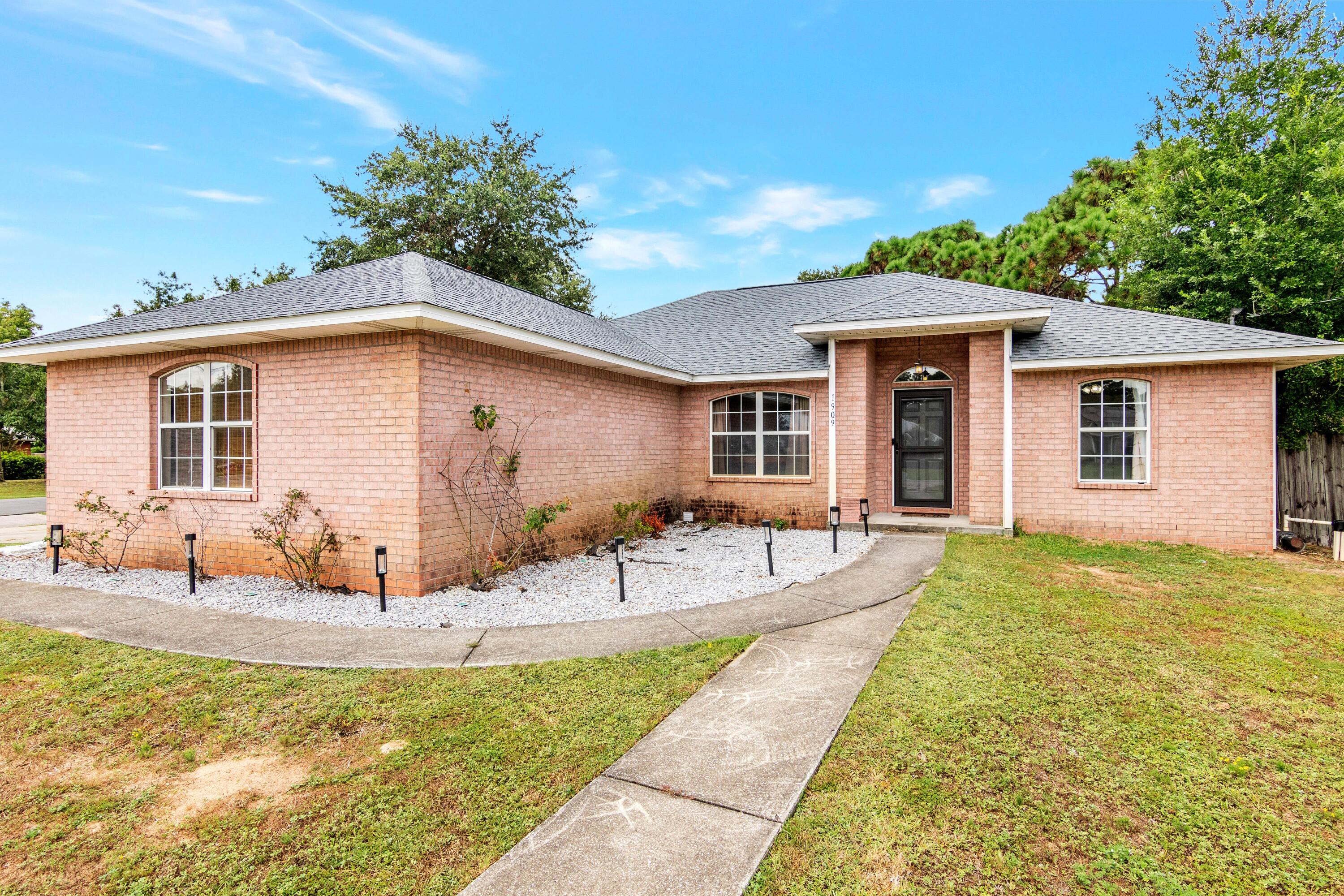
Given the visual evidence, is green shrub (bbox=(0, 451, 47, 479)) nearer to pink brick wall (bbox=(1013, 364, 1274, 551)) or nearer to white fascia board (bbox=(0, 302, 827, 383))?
white fascia board (bbox=(0, 302, 827, 383))

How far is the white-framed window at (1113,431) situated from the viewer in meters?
9.66

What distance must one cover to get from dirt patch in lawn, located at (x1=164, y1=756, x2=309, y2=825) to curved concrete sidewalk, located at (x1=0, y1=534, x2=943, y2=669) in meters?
1.32

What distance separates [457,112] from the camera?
2300 cm

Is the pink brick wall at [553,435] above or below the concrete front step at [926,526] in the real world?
above

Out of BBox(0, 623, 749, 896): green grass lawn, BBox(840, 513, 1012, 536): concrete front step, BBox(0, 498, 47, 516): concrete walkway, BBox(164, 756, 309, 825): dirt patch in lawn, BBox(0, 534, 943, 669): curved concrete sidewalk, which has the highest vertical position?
BBox(840, 513, 1012, 536): concrete front step

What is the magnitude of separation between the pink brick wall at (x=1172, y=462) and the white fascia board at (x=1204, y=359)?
0.29 metres

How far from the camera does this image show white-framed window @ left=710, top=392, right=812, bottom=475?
11.6 meters

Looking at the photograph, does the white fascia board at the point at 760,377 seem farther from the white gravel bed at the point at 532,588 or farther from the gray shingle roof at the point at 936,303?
the white gravel bed at the point at 532,588

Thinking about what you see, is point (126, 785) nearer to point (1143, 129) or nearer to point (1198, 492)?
point (1198, 492)

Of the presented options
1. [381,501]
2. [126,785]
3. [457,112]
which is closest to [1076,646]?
[126,785]

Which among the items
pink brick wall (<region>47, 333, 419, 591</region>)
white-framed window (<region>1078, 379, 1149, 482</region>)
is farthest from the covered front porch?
pink brick wall (<region>47, 333, 419, 591</region>)

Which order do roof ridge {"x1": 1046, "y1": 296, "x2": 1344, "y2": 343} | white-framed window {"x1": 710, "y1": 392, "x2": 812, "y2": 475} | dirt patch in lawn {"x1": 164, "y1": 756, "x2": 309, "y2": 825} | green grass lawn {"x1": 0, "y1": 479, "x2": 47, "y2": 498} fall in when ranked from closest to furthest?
dirt patch in lawn {"x1": 164, "y1": 756, "x2": 309, "y2": 825} → roof ridge {"x1": 1046, "y1": 296, "x2": 1344, "y2": 343} → white-framed window {"x1": 710, "y1": 392, "x2": 812, "y2": 475} → green grass lawn {"x1": 0, "y1": 479, "x2": 47, "y2": 498}

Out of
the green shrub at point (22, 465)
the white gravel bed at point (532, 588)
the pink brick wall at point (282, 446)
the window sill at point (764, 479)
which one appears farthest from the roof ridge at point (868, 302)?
the green shrub at point (22, 465)

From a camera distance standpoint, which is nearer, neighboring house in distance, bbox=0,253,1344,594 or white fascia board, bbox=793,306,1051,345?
neighboring house in distance, bbox=0,253,1344,594
